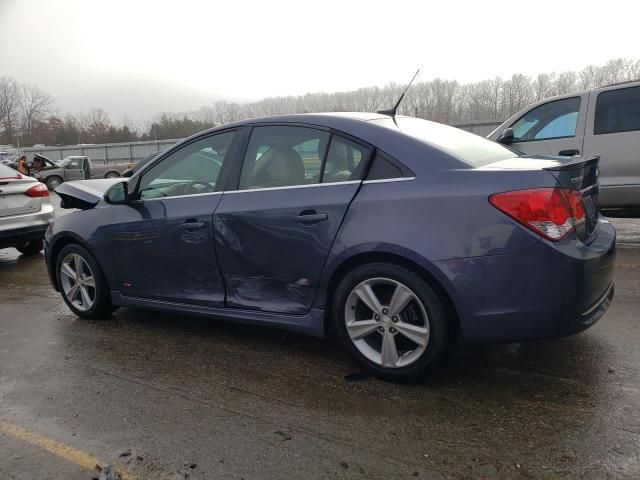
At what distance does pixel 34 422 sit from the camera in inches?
115

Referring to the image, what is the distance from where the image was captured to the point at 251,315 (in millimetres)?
3576

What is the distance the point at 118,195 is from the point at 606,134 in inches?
215

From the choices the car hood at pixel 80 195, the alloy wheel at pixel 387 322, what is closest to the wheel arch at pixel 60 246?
the car hood at pixel 80 195

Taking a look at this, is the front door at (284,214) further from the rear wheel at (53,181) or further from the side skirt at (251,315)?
the rear wheel at (53,181)

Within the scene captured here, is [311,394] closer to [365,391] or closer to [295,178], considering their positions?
[365,391]

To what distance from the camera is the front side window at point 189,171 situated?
3795 mm

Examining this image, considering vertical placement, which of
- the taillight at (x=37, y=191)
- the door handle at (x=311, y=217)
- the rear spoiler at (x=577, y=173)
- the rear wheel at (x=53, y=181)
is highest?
the rear spoiler at (x=577, y=173)

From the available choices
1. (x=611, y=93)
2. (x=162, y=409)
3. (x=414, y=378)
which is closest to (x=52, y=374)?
(x=162, y=409)

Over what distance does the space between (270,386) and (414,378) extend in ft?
2.81

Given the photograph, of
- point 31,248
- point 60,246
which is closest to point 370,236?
point 60,246

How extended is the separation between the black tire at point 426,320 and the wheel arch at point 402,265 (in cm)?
3

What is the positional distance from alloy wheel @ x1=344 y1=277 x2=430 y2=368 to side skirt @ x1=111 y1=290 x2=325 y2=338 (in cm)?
24

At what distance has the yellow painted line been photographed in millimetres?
2479

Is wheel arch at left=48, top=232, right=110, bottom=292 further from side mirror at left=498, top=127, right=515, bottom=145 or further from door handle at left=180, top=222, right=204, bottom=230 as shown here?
side mirror at left=498, top=127, right=515, bottom=145
